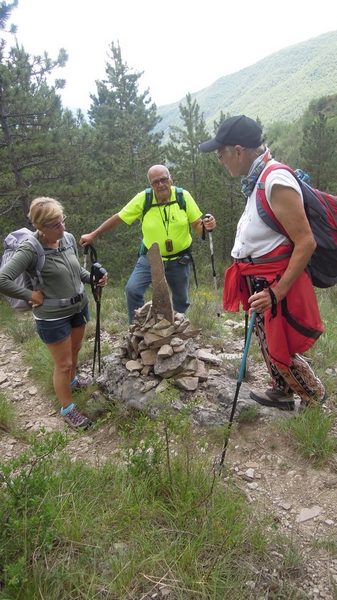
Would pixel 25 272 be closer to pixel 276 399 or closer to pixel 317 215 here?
pixel 317 215

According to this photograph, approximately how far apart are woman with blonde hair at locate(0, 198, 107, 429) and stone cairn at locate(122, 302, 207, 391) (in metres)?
0.58

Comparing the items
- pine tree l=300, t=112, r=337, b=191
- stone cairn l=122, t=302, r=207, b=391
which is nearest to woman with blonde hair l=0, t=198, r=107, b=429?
stone cairn l=122, t=302, r=207, b=391

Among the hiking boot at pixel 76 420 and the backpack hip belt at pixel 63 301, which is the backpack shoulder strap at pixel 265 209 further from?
the hiking boot at pixel 76 420

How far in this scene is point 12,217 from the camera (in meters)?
10.5

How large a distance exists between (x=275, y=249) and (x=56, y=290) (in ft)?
6.05

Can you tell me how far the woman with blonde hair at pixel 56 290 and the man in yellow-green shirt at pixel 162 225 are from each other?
69 centimetres

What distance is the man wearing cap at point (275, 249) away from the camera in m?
2.15

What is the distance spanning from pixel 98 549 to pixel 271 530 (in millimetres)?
935

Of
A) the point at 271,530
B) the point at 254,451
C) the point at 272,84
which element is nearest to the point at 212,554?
the point at 271,530

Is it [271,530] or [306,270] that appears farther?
[306,270]

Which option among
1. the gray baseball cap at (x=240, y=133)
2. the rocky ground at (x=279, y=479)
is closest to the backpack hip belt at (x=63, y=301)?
the rocky ground at (x=279, y=479)

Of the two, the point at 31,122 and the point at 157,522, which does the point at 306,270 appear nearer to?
the point at 157,522

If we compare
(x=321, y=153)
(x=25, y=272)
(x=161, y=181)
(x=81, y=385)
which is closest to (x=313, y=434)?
(x=81, y=385)

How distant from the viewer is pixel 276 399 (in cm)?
311
